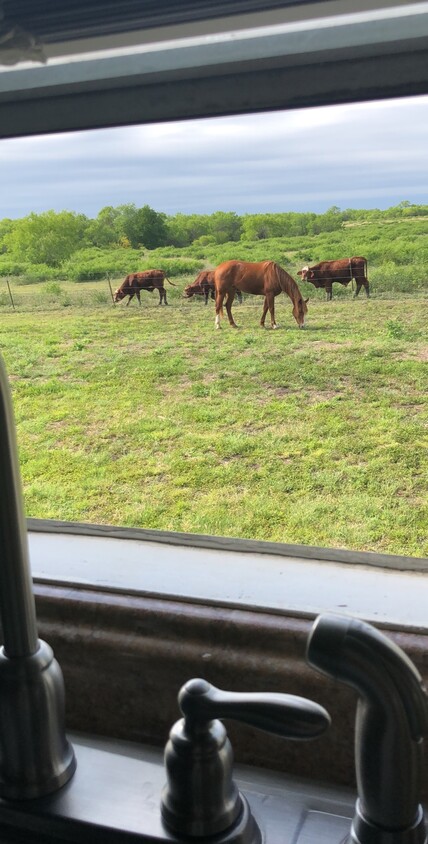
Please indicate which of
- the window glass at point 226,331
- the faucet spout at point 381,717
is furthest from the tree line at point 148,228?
the faucet spout at point 381,717

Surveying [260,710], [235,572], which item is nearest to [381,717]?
[260,710]

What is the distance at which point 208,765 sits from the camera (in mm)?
532

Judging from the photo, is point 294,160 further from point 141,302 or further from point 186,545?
point 186,545

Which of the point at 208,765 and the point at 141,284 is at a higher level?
the point at 141,284

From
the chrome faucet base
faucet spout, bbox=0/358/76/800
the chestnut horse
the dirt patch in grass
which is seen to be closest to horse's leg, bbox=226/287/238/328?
the chestnut horse

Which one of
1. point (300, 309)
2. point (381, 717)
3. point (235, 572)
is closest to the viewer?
point (381, 717)

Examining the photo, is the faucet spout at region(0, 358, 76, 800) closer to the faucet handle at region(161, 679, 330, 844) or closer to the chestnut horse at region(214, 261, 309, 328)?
the faucet handle at region(161, 679, 330, 844)

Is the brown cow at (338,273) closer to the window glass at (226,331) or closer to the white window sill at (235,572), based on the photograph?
the window glass at (226,331)

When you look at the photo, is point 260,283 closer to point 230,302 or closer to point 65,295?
point 230,302

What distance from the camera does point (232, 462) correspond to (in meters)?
0.87

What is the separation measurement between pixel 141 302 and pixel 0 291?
177 mm

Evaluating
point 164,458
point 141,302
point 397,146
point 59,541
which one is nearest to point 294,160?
point 397,146

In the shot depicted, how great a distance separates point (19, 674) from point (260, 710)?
0.21 meters

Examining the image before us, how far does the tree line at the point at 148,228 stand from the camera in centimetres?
76
